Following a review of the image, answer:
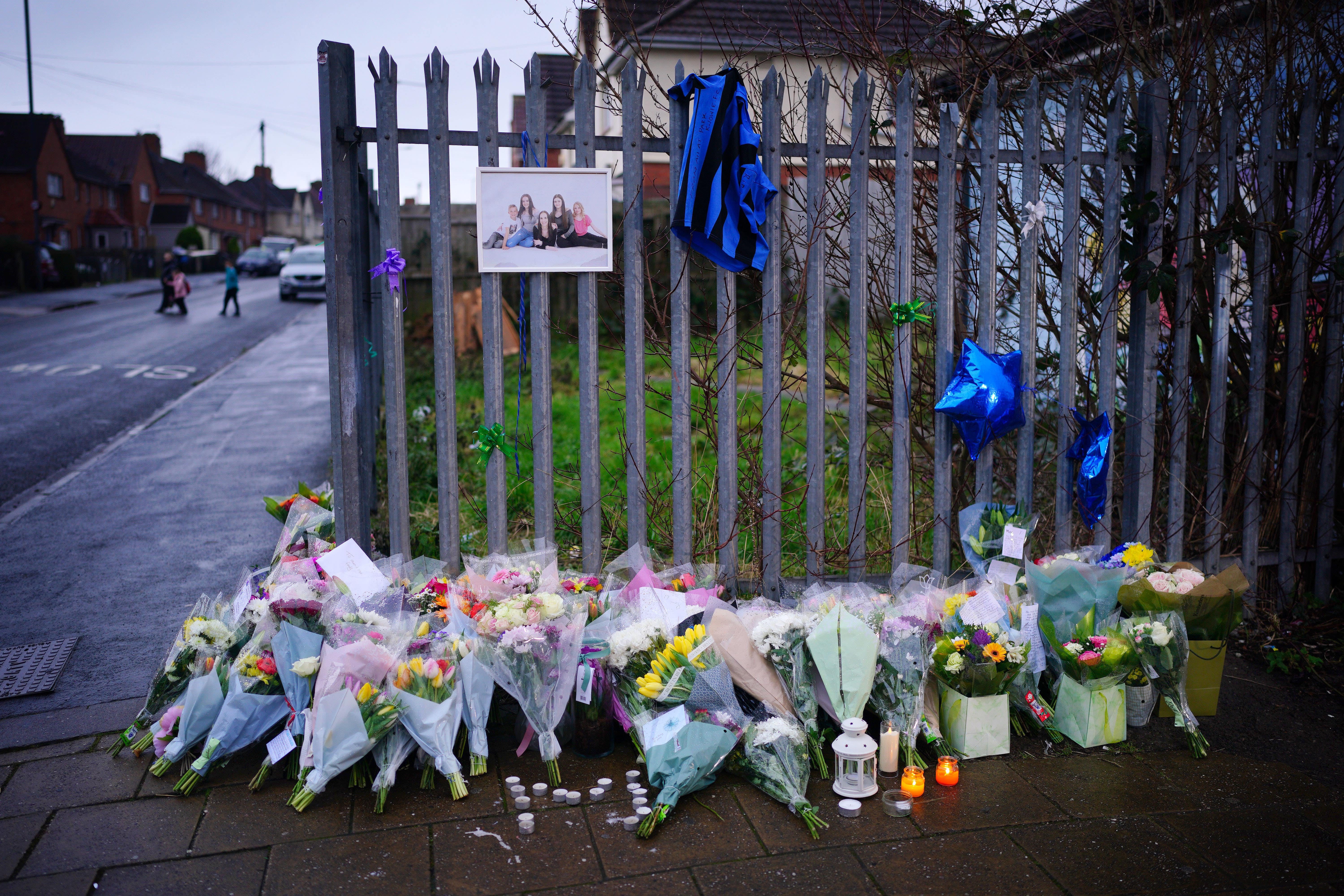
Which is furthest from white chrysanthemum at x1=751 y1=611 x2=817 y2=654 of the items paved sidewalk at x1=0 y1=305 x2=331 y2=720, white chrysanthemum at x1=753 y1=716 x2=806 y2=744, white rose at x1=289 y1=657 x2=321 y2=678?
paved sidewalk at x1=0 y1=305 x2=331 y2=720

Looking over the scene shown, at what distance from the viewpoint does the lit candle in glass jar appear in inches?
127

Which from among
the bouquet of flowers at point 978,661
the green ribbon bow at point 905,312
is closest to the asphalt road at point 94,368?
the green ribbon bow at point 905,312

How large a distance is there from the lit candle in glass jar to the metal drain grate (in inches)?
125

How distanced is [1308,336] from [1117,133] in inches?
55.3

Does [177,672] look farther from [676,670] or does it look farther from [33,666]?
[676,670]

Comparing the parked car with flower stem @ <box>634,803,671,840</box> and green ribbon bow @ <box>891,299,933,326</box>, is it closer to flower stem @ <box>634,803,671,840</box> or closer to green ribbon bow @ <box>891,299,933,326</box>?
green ribbon bow @ <box>891,299,933,326</box>

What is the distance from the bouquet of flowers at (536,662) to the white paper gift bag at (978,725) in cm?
126

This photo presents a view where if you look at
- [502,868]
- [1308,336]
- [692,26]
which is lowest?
[502,868]

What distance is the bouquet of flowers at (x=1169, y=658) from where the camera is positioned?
3410 mm

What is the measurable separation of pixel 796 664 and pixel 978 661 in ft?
1.95

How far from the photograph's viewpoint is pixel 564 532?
18.3ft

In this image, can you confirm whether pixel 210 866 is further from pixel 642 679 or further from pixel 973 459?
pixel 973 459

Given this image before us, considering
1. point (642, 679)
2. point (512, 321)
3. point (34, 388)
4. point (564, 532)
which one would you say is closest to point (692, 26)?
point (512, 321)

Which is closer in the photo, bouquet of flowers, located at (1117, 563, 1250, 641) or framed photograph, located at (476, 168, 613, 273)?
bouquet of flowers, located at (1117, 563, 1250, 641)
